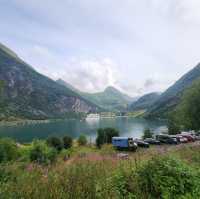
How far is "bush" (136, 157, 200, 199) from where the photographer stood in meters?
4.95

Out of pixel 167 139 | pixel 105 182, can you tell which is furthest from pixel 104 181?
pixel 167 139

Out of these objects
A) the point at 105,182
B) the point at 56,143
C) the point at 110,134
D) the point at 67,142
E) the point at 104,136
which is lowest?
the point at 105,182

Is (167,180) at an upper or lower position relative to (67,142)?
lower

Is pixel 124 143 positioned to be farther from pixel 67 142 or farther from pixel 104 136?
pixel 67 142

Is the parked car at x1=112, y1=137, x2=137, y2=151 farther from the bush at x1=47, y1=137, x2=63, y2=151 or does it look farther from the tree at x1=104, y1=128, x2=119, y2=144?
the bush at x1=47, y1=137, x2=63, y2=151

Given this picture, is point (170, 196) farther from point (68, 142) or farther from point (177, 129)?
point (177, 129)

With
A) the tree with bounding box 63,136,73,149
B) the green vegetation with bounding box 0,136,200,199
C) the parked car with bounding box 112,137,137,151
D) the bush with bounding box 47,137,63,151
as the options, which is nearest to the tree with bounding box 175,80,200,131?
the parked car with bounding box 112,137,137,151

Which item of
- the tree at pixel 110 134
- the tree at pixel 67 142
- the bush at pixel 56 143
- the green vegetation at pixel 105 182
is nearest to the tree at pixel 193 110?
the tree at pixel 110 134

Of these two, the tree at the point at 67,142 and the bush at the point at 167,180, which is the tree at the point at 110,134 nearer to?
the tree at the point at 67,142

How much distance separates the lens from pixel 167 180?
5.11 meters

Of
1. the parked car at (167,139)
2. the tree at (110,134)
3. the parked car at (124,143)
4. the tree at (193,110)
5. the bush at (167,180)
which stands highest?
the tree at (193,110)

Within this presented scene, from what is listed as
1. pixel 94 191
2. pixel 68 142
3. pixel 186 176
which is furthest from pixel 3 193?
pixel 68 142

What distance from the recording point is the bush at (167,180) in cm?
495

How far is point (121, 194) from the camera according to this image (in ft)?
16.0
